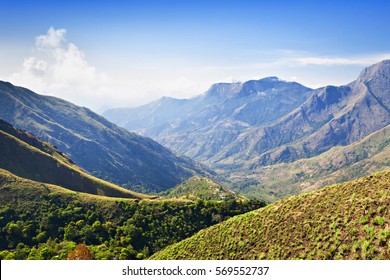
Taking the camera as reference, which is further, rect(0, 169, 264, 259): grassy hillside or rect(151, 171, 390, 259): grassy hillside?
rect(0, 169, 264, 259): grassy hillside

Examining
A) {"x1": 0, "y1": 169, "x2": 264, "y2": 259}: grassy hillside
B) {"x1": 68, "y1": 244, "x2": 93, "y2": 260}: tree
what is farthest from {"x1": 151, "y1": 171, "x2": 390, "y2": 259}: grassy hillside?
{"x1": 0, "y1": 169, "x2": 264, "y2": 259}: grassy hillside

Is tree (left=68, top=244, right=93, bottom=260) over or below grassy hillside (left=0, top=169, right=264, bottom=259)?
over

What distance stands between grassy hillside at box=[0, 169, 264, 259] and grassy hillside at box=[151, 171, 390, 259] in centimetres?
5000

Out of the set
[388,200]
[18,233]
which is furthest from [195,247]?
[18,233]

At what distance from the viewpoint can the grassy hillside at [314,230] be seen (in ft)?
141

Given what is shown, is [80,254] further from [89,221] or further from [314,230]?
[314,230]

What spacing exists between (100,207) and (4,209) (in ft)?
137

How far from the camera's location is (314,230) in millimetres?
51062

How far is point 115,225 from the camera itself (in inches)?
5428

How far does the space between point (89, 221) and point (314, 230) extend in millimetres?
112332

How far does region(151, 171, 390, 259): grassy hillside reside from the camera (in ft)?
141

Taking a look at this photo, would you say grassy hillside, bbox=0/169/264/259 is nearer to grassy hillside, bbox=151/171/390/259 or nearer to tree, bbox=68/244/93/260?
tree, bbox=68/244/93/260

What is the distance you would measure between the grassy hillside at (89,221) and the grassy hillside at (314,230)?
5000 centimetres

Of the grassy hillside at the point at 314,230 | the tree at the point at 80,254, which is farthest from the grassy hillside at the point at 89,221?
the grassy hillside at the point at 314,230
